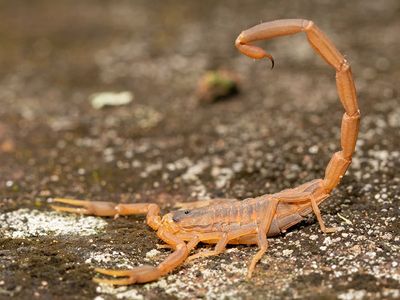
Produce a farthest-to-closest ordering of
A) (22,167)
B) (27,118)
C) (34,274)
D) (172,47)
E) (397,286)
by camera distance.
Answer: (172,47) → (27,118) → (22,167) → (34,274) → (397,286)

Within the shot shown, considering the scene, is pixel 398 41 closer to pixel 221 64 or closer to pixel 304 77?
pixel 304 77

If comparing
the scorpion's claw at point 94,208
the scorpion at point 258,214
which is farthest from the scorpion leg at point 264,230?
the scorpion's claw at point 94,208

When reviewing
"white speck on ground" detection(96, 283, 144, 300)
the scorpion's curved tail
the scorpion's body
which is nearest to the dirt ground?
"white speck on ground" detection(96, 283, 144, 300)

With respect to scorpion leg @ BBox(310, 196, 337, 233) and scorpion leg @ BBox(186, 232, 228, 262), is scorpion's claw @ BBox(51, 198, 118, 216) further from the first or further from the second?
scorpion leg @ BBox(310, 196, 337, 233)

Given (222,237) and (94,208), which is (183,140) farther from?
(222,237)

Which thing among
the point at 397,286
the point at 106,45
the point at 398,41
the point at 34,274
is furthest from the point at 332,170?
the point at 106,45

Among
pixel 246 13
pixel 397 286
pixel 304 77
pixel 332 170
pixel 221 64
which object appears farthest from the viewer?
pixel 246 13

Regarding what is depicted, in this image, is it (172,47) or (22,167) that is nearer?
(22,167)
